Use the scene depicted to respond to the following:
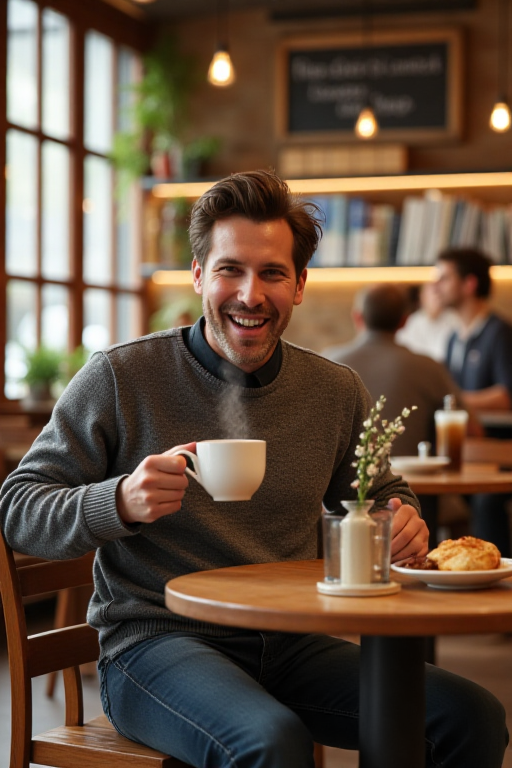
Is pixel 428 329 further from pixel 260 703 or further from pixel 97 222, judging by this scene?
pixel 260 703

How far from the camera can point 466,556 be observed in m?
1.52

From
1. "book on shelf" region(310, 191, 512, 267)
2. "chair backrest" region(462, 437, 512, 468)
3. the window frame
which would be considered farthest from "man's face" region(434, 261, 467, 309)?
the window frame

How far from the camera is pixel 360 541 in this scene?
144 centimetres

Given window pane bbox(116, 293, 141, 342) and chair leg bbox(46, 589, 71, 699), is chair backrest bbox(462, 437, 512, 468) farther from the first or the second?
window pane bbox(116, 293, 141, 342)

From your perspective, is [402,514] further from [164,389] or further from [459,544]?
[164,389]

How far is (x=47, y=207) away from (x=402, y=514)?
4647 millimetres

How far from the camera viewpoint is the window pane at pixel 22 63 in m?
5.68

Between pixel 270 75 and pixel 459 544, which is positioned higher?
pixel 270 75

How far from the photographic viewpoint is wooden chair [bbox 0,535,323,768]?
5.51ft

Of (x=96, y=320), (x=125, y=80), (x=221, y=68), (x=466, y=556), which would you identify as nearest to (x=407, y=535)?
(x=466, y=556)

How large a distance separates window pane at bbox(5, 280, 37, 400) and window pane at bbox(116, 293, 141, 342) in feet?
3.51

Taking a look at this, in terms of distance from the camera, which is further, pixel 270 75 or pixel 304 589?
pixel 270 75

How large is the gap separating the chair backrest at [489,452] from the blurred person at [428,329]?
213 centimetres

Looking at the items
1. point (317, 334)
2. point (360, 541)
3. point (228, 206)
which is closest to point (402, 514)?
point (360, 541)
